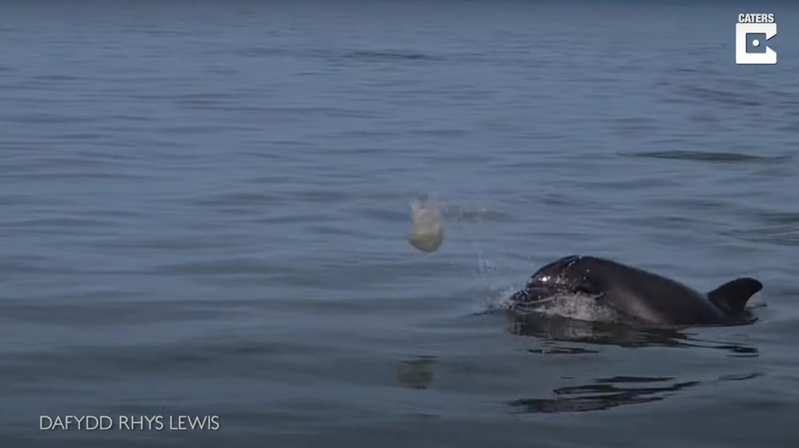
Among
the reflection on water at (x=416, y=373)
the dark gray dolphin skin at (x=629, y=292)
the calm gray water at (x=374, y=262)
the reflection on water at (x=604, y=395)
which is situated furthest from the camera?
the dark gray dolphin skin at (x=629, y=292)

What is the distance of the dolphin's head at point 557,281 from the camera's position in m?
11.7

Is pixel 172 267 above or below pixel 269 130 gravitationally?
below

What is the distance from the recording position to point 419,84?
37781 millimetres

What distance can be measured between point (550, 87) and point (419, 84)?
2.64 m

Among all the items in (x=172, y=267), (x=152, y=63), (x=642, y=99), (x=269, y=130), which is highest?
(x=152, y=63)

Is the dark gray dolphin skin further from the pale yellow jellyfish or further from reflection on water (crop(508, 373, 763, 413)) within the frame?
reflection on water (crop(508, 373, 763, 413))

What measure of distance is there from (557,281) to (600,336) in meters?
0.63

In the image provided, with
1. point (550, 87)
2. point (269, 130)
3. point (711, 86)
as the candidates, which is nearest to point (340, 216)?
point (269, 130)

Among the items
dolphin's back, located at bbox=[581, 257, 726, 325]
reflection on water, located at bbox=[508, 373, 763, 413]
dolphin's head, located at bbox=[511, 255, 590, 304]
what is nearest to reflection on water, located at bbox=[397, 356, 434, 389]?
reflection on water, located at bbox=[508, 373, 763, 413]

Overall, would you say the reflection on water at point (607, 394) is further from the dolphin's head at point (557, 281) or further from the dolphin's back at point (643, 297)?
the dolphin's head at point (557, 281)

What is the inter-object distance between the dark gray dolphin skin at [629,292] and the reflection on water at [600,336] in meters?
0.17

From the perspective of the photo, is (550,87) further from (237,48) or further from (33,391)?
(33,391)

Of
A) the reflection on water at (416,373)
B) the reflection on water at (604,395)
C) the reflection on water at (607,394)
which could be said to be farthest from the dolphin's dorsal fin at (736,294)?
the reflection on water at (416,373)

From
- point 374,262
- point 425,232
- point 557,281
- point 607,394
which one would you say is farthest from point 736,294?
point 374,262
